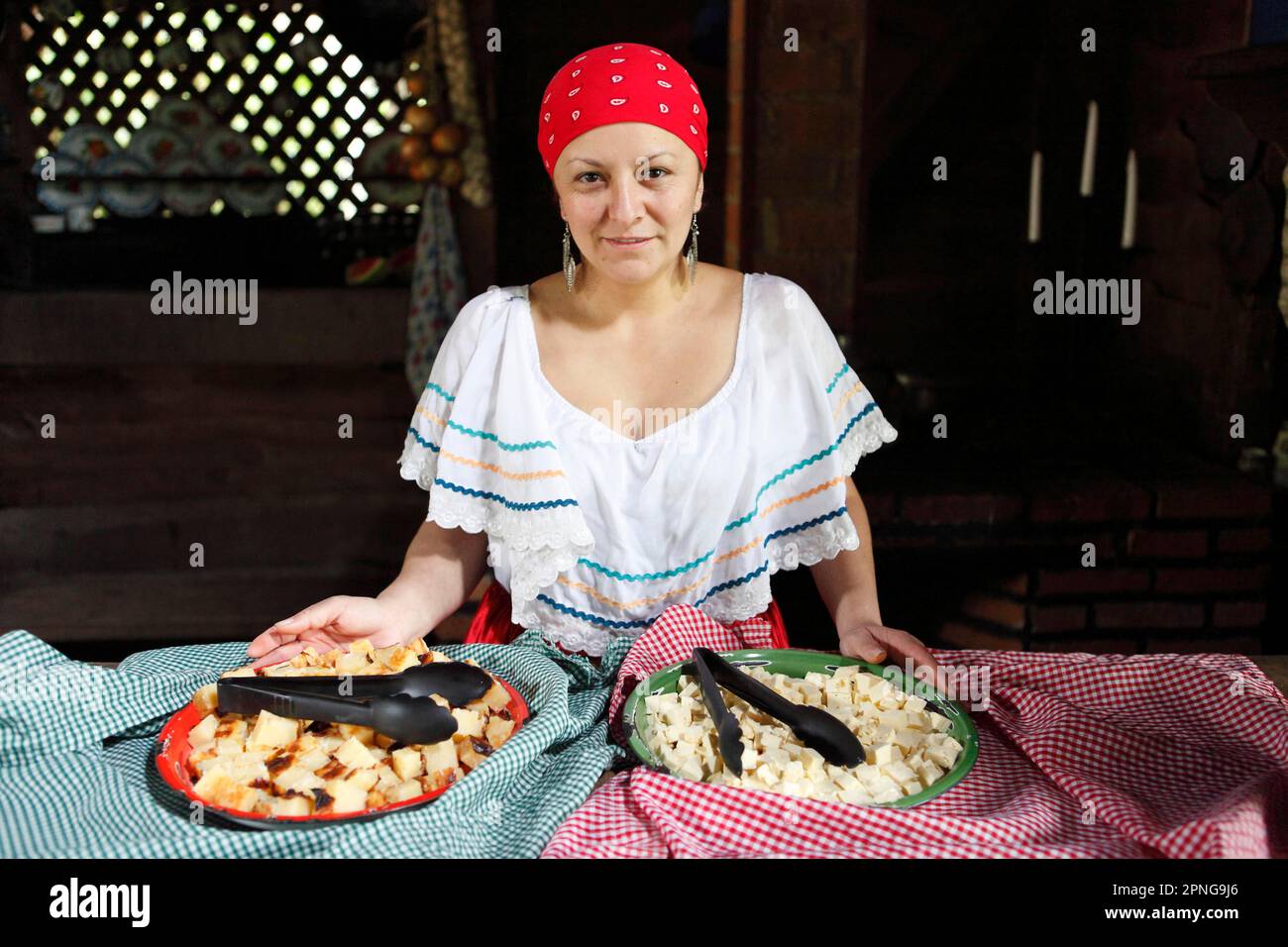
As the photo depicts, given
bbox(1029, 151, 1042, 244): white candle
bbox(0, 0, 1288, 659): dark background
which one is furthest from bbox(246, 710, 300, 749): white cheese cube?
bbox(1029, 151, 1042, 244): white candle

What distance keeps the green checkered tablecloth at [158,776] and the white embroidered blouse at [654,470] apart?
345mm

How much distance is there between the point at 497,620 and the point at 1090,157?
2.82 m

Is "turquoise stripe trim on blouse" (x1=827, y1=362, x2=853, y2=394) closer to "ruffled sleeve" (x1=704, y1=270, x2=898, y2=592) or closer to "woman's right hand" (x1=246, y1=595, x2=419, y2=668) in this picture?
"ruffled sleeve" (x1=704, y1=270, x2=898, y2=592)

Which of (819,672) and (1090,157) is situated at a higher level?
(1090,157)

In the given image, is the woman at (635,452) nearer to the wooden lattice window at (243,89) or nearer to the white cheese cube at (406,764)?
the white cheese cube at (406,764)

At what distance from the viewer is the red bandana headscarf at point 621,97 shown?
1.64m

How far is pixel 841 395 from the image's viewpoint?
192 centimetres

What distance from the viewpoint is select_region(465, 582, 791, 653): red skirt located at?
1973mm

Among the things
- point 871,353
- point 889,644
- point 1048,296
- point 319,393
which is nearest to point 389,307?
point 319,393

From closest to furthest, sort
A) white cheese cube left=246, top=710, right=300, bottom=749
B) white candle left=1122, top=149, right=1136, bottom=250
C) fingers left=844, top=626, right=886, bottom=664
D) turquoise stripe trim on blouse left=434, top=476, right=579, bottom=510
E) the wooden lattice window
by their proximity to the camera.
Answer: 1. white cheese cube left=246, top=710, right=300, bottom=749
2. fingers left=844, top=626, right=886, bottom=664
3. turquoise stripe trim on blouse left=434, top=476, right=579, bottom=510
4. white candle left=1122, top=149, right=1136, bottom=250
5. the wooden lattice window

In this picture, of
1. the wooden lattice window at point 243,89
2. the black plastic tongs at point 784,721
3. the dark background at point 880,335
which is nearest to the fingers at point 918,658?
the black plastic tongs at point 784,721

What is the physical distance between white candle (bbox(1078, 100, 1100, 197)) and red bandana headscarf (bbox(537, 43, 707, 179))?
2564 mm

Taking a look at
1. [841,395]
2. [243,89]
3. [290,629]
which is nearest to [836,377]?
[841,395]

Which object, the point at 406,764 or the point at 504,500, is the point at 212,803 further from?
the point at 504,500
